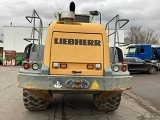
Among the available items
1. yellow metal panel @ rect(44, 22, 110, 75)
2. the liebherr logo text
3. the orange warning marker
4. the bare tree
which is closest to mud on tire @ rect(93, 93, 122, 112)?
yellow metal panel @ rect(44, 22, 110, 75)

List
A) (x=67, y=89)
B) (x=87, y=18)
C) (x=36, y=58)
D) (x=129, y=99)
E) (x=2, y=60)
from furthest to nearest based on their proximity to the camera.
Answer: (x=2, y=60), (x=129, y=99), (x=87, y=18), (x=36, y=58), (x=67, y=89)

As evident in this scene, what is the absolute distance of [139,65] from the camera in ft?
67.6

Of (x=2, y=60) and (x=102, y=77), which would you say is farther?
(x=2, y=60)

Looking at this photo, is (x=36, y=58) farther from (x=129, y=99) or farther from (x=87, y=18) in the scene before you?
(x=129, y=99)

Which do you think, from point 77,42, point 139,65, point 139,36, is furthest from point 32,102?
point 139,36

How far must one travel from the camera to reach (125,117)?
691cm

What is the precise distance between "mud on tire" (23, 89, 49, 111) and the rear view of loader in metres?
0.69

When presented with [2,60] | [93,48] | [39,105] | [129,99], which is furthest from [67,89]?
[2,60]

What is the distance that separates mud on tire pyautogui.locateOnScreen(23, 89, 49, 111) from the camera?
6988 millimetres

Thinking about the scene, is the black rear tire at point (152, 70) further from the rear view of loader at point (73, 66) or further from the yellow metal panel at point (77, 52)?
the yellow metal panel at point (77, 52)

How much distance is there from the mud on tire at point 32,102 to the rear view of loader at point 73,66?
0.69m

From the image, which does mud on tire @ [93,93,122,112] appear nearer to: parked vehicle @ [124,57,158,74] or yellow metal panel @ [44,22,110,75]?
yellow metal panel @ [44,22,110,75]

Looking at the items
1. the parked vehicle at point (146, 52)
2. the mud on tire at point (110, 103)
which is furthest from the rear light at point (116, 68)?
the parked vehicle at point (146, 52)

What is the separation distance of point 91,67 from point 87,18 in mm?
2838
